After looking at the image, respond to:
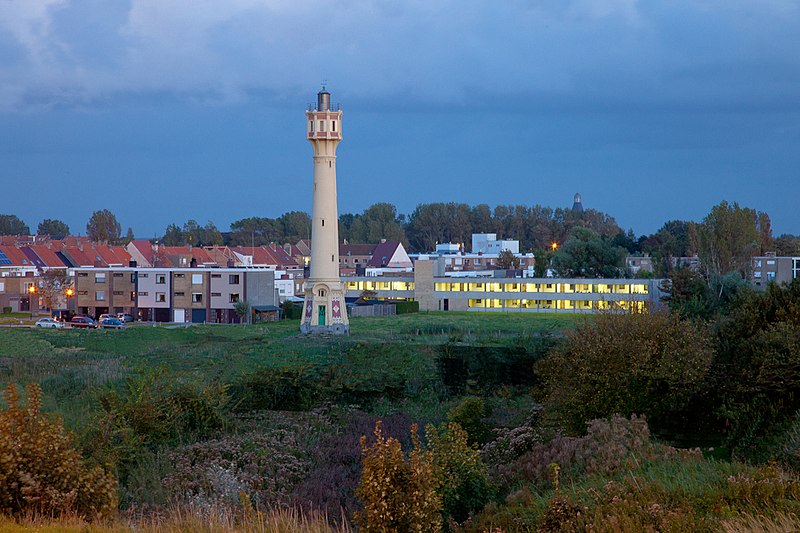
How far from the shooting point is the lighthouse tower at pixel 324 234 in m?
48.2

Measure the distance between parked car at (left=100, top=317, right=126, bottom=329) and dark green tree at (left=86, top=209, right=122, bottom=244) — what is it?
6357cm

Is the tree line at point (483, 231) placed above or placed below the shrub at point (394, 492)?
above

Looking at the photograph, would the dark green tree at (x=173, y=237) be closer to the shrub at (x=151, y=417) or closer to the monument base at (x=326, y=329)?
the monument base at (x=326, y=329)

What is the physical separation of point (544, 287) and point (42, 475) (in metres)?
64.0

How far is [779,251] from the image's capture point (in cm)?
9706

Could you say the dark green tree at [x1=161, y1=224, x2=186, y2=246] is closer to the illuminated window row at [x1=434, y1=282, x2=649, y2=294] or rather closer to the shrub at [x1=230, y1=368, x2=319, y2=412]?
the illuminated window row at [x1=434, y1=282, x2=649, y2=294]

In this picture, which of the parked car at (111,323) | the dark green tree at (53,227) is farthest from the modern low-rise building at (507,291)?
the dark green tree at (53,227)

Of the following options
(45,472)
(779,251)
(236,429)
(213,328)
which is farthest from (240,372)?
(779,251)

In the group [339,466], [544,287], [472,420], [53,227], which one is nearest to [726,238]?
[544,287]

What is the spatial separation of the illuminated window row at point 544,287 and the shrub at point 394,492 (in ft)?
198

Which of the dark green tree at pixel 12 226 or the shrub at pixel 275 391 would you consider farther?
the dark green tree at pixel 12 226

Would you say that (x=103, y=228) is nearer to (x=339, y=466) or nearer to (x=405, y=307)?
(x=405, y=307)

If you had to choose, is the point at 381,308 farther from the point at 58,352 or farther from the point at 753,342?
the point at 753,342

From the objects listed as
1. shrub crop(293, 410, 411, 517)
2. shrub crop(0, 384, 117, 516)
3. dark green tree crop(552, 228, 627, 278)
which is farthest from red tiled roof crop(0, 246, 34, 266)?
shrub crop(0, 384, 117, 516)
